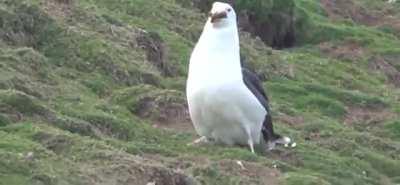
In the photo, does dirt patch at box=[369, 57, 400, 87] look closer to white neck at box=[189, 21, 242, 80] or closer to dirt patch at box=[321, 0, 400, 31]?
dirt patch at box=[321, 0, 400, 31]

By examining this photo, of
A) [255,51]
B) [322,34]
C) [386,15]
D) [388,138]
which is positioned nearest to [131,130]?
[388,138]

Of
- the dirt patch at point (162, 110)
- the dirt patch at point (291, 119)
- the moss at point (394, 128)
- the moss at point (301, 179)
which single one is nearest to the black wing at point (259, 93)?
the moss at point (301, 179)

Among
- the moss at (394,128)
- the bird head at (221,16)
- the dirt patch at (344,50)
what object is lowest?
the dirt patch at (344,50)

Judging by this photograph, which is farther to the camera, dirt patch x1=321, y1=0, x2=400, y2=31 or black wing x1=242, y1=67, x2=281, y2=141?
dirt patch x1=321, y1=0, x2=400, y2=31

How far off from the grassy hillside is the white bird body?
30 cm

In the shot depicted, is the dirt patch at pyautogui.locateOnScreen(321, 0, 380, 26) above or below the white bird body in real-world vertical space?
below

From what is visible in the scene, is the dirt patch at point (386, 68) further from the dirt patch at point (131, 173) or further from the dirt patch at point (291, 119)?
the dirt patch at point (131, 173)

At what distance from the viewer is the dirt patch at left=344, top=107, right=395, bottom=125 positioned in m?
22.1

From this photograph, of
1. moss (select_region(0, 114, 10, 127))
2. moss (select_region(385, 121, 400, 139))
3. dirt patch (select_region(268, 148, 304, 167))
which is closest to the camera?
moss (select_region(0, 114, 10, 127))

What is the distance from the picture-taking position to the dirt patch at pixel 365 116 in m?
22.1

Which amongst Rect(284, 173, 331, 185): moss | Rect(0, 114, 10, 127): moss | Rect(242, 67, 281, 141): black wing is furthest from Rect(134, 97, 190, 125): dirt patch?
Rect(0, 114, 10, 127): moss

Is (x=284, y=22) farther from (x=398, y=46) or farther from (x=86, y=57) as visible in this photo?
(x=86, y=57)

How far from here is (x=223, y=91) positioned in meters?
14.3

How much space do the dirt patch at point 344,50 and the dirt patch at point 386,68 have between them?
1.38ft
